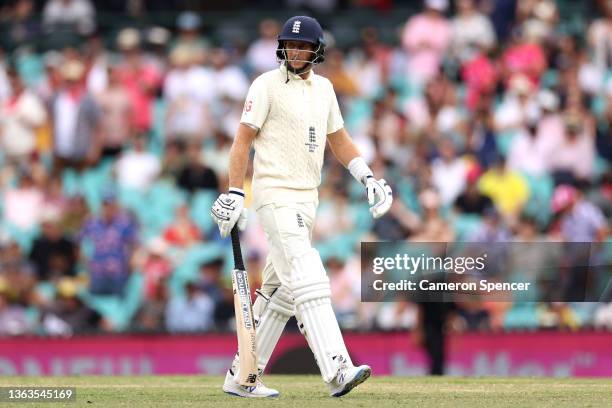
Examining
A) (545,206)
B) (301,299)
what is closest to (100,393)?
(301,299)

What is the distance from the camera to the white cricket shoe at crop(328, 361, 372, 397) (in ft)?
25.3

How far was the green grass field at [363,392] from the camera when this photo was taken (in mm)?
7688

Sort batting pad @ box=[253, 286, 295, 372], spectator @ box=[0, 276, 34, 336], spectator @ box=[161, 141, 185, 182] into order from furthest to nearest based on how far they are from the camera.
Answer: spectator @ box=[161, 141, 185, 182], spectator @ box=[0, 276, 34, 336], batting pad @ box=[253, 286, 295, 372]

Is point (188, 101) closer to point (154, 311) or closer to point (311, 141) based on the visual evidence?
point (154, 311)

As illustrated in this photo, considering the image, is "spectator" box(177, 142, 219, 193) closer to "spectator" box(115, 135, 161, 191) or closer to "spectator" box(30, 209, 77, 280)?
"spectator" box(115, 135, 161, 191)

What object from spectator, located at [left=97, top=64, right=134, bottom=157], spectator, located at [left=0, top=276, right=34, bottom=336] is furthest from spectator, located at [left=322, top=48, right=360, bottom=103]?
spectator, located at [left=0, top=276, right=34, bottom=336]

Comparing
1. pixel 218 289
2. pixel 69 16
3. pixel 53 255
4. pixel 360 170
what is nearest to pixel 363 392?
pixel 360 170

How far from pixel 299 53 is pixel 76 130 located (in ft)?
28.8

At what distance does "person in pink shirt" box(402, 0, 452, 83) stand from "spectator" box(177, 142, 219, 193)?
8.89 ft

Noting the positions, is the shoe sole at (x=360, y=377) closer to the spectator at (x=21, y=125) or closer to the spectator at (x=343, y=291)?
the spectator at (x=343, y=291)

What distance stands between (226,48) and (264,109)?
31.3ft

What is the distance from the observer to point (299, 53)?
8.20 m

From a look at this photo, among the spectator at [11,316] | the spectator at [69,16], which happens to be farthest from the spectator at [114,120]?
the spectator at [11,316]

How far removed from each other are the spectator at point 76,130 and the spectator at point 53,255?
1.58 m
